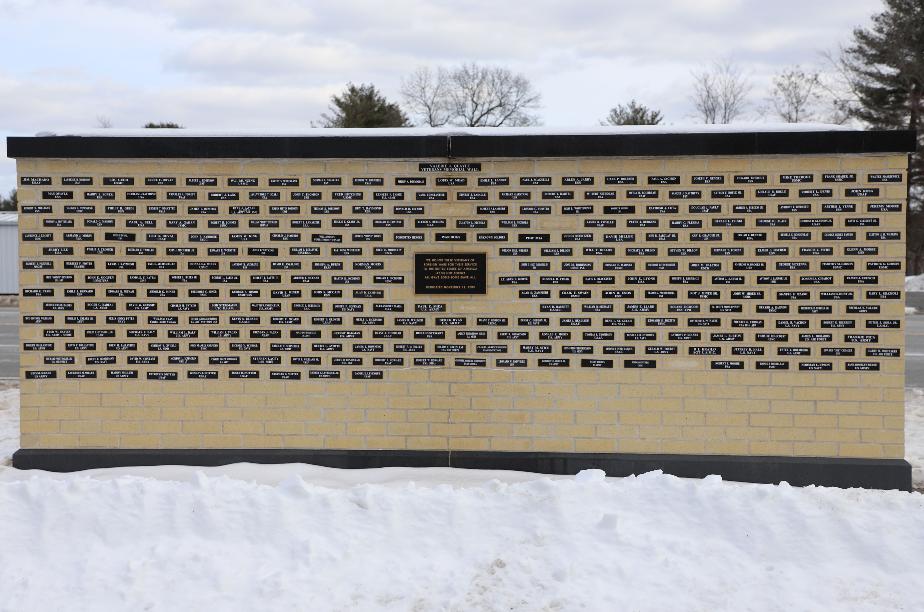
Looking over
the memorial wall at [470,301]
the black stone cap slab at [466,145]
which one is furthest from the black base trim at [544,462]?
the black stone cap slab at [466,145]

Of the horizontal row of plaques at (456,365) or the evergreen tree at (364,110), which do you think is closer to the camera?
the horizontal row of plaques at (456,365)

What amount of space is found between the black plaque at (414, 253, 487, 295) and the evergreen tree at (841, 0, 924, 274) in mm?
32963

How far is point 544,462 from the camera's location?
7539 millimetres

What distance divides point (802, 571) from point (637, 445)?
2250 millimetres

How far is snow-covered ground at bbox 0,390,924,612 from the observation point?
507cm

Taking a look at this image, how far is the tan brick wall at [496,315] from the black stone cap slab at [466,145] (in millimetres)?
101

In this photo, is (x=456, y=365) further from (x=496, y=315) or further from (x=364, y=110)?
(x=364, y=110)

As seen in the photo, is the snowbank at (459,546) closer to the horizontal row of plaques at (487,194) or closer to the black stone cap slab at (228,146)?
the horizontal row of plaques at (487,194)

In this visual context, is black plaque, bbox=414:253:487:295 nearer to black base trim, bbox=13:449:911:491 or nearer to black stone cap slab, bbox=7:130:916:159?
black stone cap slab, bbox=7:130:916:159

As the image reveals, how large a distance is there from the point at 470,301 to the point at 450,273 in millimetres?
292

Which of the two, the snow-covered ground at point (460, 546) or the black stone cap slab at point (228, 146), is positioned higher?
the black stone cap slab at point (228, 146)

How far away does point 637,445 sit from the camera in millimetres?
7523

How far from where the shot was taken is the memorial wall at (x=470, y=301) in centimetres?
738

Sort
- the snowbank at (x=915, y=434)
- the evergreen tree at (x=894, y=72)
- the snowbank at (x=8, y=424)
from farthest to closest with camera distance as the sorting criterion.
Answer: the evergreen tree at (x=894, y=72) → the snowbank at (x=8, y=424) → the snowbank at (x=915, y=434)
